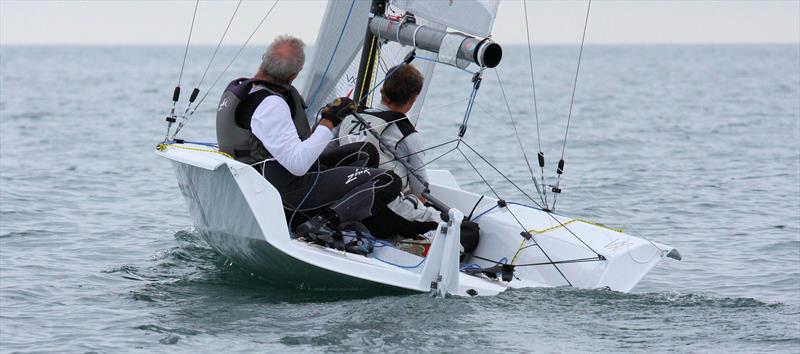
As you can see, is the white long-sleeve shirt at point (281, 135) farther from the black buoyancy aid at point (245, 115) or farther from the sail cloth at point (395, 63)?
the sail cloth at point (395, 63)

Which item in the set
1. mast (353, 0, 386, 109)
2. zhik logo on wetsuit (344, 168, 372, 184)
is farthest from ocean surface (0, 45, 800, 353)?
mast (353, 0, 386, 109)

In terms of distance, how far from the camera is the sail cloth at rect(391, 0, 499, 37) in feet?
21.3

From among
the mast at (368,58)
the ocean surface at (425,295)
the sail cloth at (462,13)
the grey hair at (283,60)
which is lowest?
the ocean surface at (425,295)

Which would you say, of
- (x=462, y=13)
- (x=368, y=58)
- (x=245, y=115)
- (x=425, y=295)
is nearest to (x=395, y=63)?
(x=368, y=58)

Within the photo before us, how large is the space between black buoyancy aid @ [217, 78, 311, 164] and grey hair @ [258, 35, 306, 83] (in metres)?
0.05

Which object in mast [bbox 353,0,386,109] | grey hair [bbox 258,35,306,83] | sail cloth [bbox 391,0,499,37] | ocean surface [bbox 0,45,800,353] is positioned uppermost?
sail cloth [bbox 391,0,499,37]

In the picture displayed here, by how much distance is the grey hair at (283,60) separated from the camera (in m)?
5.61

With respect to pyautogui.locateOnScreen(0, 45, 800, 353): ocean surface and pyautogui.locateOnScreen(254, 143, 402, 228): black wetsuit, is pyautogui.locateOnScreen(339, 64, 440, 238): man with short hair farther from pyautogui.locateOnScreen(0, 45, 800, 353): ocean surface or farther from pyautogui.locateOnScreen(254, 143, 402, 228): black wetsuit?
pyautogui.locateOnScreen(0, 45, 800, 353): ocean surface

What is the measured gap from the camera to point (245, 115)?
18.5ft

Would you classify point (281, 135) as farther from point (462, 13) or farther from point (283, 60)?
point (462, 13)

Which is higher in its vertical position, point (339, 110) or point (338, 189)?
point (339, 110)

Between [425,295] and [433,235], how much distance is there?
0.87 metres

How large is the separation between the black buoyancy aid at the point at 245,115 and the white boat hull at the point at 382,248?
0.10m

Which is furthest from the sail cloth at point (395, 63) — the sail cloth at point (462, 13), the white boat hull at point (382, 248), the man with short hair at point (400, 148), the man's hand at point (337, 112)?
the man's hand at point (337, 112)
